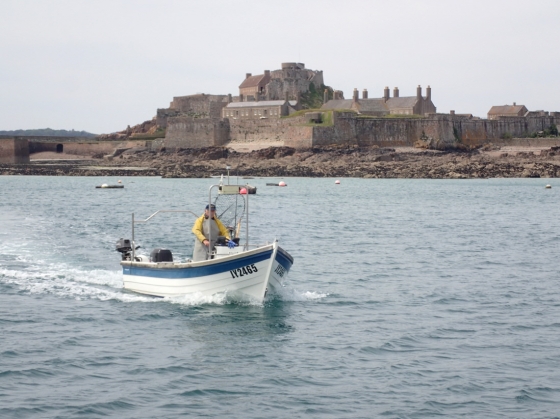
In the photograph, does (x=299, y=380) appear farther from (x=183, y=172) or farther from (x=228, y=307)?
(x=183, y=172)

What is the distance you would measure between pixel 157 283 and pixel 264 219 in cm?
2042

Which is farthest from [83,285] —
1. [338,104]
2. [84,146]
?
[84,146]

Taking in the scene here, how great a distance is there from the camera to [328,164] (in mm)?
86688

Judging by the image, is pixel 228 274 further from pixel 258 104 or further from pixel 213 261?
pixel 258 104

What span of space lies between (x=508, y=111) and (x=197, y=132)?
4074 cm

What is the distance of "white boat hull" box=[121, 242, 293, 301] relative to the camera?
17.6m

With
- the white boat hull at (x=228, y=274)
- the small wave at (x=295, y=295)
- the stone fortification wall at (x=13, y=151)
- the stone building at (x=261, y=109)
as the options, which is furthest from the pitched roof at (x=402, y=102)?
the white boat hull at (x=228, y=274)

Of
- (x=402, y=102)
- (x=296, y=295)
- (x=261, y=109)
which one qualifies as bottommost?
(x=296, y=295)

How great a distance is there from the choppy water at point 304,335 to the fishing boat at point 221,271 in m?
0.36

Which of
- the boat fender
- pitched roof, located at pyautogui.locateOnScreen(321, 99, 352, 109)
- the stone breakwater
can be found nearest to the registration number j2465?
the boat fender

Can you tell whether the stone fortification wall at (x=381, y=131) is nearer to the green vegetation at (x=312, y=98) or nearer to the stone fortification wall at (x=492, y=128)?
the stone fortification wall at (x=492, y=128)

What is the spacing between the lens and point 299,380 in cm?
1318

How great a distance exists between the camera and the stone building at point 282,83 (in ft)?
346

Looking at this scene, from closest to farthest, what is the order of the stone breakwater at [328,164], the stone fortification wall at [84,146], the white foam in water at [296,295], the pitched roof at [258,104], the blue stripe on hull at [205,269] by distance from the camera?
the blue stripe on hull at [205,269]
the white foam in water at [296,295]
the stone breakwater at [328,164]
the pitched roof at [258,104]
the stone fortification wall at [84,146]
